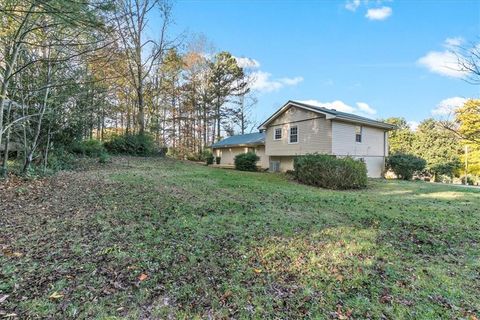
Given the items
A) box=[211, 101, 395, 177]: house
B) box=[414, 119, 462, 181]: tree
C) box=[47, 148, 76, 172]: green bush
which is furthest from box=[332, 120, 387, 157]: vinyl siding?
box=[47, 148, 76, 172]: green bush

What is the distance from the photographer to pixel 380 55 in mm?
14766

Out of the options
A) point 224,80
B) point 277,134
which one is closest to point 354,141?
point 277,134

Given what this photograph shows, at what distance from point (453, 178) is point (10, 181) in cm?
3082

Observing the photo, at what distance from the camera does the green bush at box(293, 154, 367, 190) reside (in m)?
11.1

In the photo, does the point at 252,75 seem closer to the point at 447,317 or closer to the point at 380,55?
the point at 380,55

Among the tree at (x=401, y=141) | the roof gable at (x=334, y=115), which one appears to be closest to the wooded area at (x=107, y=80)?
the roof gable at (x=334, y=115)

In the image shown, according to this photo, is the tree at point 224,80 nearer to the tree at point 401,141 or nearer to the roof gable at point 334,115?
the roof gable at point 334,115

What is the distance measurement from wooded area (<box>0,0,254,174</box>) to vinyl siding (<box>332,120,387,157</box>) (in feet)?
38.4

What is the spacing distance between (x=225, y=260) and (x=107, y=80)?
13.5m

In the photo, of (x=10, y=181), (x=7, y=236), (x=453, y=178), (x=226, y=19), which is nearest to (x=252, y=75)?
(x=226, y=19)

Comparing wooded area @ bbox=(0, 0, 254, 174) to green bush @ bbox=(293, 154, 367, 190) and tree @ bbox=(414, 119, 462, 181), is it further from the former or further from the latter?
tree @ bbox=(414, 119, 462, 181)

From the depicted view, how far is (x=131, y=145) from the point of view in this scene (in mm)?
19234

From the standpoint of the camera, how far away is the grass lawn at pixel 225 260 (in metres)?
2.63

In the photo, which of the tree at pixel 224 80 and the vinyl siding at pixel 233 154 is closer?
the vinyl siding at pixel 233 154
